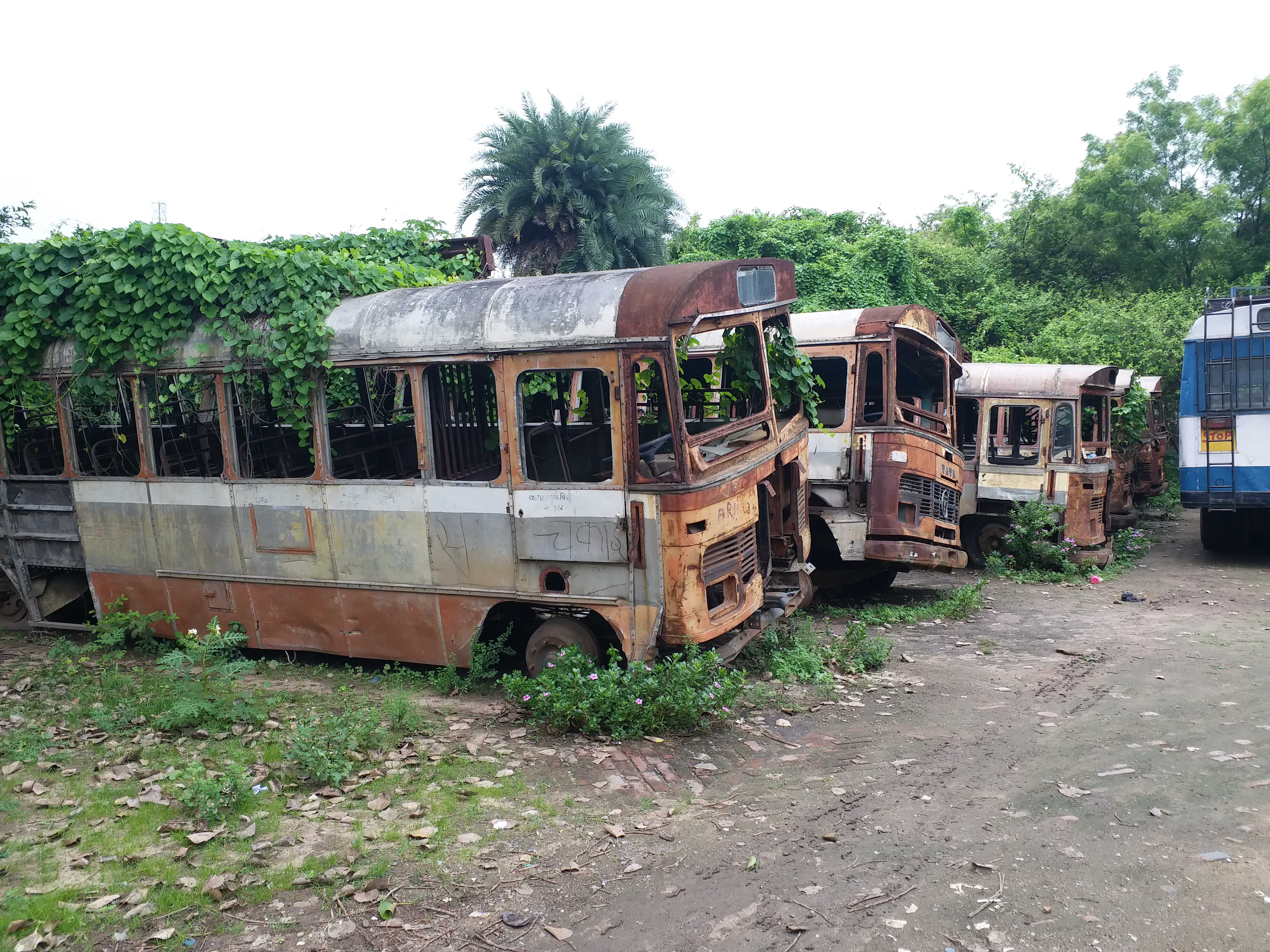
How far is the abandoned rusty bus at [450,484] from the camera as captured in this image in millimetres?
6277

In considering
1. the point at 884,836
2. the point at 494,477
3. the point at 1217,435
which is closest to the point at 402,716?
the point at 494,477

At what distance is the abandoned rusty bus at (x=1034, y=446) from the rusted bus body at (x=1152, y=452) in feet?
18.5

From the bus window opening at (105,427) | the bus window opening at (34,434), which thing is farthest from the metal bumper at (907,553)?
the bus window opening at (34,434)

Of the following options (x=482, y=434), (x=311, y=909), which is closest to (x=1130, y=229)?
(x=482, y=434)

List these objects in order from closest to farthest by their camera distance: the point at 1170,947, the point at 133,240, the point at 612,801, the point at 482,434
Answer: the point at 1170,947 < the point at 612,801 < the point at 133,240 < the point at 482,434

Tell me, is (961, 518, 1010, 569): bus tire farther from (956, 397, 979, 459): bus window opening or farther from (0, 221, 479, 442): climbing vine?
(0, 221, 479, 442): climbing vine

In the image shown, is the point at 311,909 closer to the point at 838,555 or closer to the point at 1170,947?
the point at 1170,947

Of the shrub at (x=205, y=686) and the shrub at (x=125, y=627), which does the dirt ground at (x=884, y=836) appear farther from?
the shrub at (x=125, y=627)

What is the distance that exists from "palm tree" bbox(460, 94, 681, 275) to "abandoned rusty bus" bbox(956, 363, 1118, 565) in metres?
12.7

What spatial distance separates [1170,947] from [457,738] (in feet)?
13.4

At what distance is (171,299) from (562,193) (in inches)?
664

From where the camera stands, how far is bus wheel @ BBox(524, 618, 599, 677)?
669cm

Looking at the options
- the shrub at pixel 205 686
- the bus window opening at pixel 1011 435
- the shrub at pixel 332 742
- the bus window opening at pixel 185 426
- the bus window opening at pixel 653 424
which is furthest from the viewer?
the bus window opening at pixel 1011 435

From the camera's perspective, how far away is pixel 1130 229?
2631 centimetres
